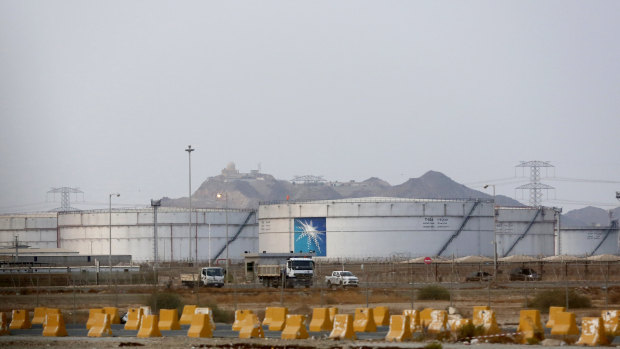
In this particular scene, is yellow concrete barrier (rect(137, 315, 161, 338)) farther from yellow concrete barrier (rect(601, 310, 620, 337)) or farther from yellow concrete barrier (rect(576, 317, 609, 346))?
yellow concrete barrier (rect(601, 310, 620, 337))

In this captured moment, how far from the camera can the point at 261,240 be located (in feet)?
456

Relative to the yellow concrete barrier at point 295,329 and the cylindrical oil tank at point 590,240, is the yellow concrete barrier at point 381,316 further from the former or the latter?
the cylindrical oil tank at point 590,240

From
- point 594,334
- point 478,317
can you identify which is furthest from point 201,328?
point 594,334

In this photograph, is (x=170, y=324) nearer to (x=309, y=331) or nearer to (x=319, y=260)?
(x=309, y=331)

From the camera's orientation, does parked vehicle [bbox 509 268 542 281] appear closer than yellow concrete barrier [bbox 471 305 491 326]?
No

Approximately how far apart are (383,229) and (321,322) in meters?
95.4

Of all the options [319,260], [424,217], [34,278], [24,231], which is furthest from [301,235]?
[24,231]

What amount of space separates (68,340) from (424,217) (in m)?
99.2

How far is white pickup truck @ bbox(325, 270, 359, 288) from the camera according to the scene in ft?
261

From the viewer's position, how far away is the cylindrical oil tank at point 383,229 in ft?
437

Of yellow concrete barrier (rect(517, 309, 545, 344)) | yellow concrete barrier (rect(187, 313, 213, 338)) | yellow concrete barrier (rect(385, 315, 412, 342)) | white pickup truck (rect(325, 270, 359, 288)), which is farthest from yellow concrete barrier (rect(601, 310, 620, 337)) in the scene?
white pickup truck (rect(325, 270, 359, 288))

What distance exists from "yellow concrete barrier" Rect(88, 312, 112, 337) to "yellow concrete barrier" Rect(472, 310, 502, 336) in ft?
45.5

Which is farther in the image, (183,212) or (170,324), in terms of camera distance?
(183,212)

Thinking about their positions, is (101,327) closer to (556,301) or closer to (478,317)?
(478,317)
